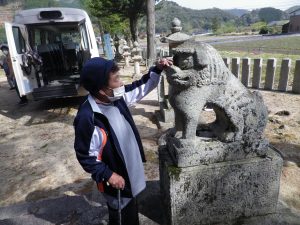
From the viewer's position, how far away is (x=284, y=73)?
274 inches

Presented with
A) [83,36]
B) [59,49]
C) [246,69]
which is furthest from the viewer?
[59,49]

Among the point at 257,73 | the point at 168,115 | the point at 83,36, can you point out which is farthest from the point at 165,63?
the point at 83,36

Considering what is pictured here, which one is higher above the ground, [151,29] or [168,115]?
[151,29]

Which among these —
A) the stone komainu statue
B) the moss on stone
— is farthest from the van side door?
the moss on stone

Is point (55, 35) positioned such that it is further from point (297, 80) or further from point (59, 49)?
point (297, 80)

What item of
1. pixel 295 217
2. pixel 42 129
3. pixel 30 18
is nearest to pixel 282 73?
pixel 295 217

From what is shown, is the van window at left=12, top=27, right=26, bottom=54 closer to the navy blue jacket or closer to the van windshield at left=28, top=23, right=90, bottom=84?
the van windshield at left=28, top=23, right=90, bottom=84

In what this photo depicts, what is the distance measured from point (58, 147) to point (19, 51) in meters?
3.15

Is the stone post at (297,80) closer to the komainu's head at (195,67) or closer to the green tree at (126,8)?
the komainu's head at (195,67)

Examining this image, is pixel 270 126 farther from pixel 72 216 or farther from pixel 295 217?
pixel 72 216

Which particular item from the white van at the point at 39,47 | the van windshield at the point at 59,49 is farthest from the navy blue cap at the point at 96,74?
the van windshield at the point at 59,49

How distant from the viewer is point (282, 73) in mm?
7000

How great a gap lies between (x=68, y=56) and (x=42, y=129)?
14.1 ft

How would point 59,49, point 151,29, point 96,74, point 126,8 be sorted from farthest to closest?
1. point 126,8
2. point 151,29
3. point 59,49
4. point 96,74
